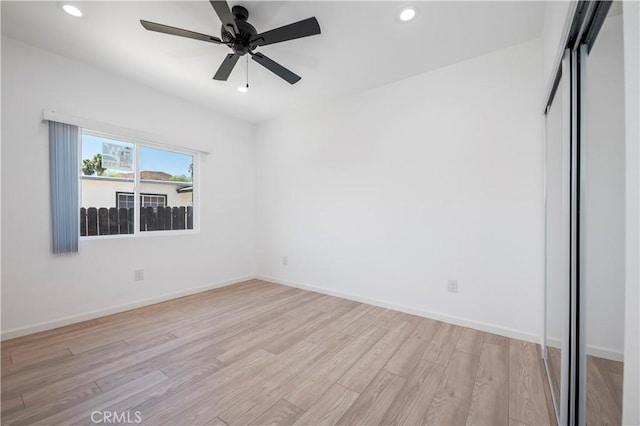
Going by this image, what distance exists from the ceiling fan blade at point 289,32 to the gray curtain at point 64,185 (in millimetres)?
2232

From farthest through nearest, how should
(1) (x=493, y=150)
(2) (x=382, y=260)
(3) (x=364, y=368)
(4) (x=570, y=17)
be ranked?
(2) (x=382, y=260)
(1) (x=493, y=150)
(3) (x=364, y=368)
(4) (x=570, y=17)

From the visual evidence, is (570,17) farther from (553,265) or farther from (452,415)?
(452,415)

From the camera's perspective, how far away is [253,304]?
10.8 feet

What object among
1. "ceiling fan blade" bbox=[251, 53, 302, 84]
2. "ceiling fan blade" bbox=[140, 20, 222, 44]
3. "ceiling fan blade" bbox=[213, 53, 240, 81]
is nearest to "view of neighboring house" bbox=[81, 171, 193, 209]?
"ceiling fan blade" bbox=[213, 53, 240, 81]

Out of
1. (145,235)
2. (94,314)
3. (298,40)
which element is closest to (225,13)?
(298,40)

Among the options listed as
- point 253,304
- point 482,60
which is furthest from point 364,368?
point 482,60

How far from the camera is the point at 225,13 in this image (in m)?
1.71

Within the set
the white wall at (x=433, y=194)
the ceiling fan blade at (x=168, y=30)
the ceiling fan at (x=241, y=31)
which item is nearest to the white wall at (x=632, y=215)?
Answer: the ceiling fan at (x=241, y=31)

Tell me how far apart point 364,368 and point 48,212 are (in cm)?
329

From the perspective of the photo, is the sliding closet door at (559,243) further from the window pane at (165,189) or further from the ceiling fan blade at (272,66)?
the window pane at (165,189)

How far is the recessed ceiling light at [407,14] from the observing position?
6.48 ft

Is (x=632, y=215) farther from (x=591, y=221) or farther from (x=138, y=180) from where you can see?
(x=138, y=180)

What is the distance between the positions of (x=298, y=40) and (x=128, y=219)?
9.36 ft

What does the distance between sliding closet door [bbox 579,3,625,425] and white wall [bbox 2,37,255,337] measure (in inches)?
155
